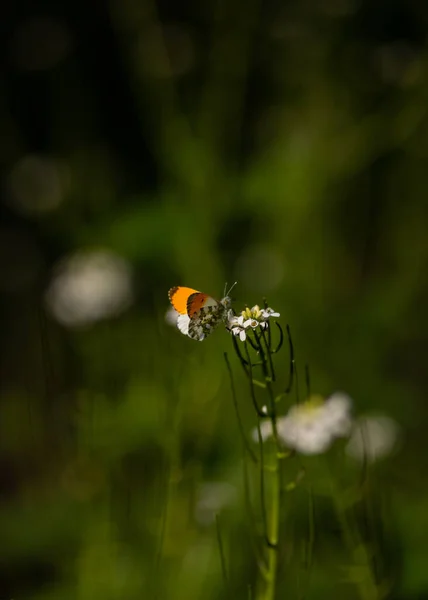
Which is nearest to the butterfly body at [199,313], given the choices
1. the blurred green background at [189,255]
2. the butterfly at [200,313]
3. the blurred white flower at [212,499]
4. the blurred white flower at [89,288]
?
the butterfly at [200,313]

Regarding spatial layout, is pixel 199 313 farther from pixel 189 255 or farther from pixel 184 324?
pixel 189 255

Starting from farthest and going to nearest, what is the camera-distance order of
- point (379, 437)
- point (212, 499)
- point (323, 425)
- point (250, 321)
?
point (379, 437) < point (212, 499) < point (323, 425) < point (250, 321)

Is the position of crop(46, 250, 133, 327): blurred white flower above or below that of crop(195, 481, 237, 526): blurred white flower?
above

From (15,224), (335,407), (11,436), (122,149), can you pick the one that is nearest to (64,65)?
(122,149)

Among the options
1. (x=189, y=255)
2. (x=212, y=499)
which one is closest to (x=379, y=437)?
(x=212, y=499)

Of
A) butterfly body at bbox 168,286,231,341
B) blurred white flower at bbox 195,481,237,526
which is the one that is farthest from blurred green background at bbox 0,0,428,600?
butterfly body at bbox 168,286,231,341

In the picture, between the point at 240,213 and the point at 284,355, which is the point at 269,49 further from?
the point at 284,355

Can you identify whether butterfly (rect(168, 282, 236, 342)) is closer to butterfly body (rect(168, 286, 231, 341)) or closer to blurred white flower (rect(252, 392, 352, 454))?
butterfly body (rect(168, 286, 231, 341))
